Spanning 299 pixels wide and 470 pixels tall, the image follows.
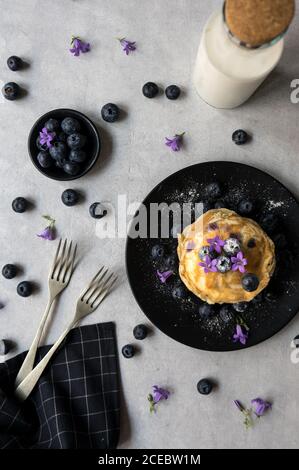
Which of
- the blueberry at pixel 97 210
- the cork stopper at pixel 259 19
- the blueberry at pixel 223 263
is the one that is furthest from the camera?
the blueberry at pixel 97 210

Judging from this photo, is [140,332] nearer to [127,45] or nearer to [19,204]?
[19,204]

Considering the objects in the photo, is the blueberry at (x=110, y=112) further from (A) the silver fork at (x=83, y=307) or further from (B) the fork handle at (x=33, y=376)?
(B) the fork handle at (x=33, y=376)

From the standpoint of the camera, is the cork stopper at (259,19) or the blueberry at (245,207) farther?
the blueberry at (245,207)

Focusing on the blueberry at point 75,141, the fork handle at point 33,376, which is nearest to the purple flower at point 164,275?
the fork handle at point 33,376

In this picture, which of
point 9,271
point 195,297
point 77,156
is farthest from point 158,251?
point 9,271

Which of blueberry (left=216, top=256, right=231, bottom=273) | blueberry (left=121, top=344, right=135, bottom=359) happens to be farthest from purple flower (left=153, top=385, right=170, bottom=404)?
blueberry (left=216, top=256, right=231, bottom=273)

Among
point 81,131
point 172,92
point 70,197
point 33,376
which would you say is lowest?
point 33,376
